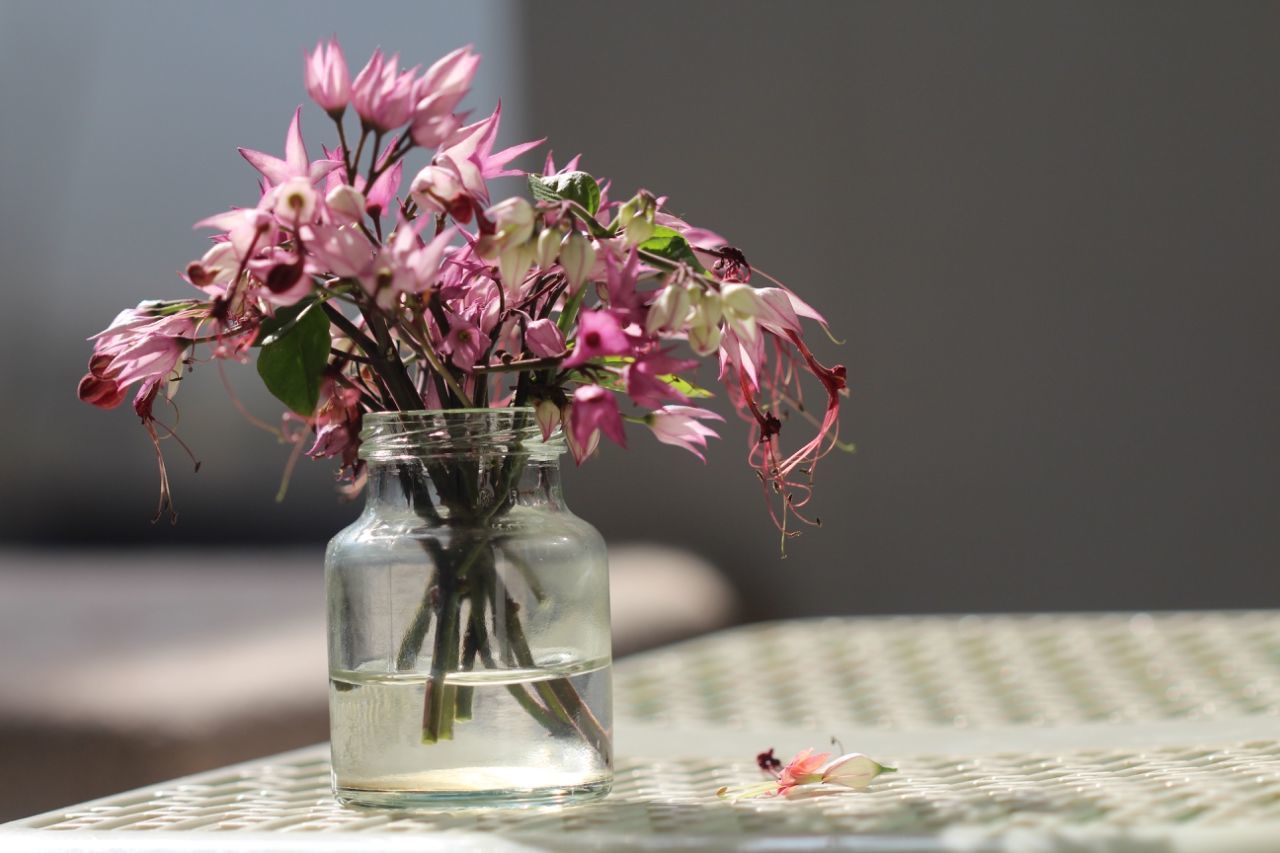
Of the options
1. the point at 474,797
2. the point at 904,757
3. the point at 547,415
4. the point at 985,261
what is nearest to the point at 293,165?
the point at 547,415

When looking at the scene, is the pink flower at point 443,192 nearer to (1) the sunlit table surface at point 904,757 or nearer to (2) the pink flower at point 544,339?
(2) the pink flower at point 544,339

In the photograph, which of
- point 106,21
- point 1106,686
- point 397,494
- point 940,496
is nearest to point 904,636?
point 1106,686

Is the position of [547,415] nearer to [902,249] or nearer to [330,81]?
[330,81]

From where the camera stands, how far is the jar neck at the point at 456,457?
0.55 m

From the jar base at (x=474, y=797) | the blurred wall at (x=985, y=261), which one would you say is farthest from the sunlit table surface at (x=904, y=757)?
the blurred wall at (x=985, y=261)

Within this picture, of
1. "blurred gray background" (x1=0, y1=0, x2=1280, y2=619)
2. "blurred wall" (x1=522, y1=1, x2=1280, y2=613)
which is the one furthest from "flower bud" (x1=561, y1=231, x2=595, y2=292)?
"blurred wall" (x1=522, y1=1, x2=1280, y2=613)

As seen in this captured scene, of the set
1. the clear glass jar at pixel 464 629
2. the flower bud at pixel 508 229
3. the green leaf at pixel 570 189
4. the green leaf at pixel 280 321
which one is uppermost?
the green leaf at pixel 570 189

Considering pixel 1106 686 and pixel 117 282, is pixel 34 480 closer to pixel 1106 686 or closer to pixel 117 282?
pixel 117 282

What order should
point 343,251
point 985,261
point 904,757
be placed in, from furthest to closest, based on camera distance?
point 985,261
point 904,757
point 343,251

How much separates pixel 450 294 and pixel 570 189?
0.07 meters

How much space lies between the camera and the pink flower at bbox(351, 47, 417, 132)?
1.71ft

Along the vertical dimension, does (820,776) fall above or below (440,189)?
below

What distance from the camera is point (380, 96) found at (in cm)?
52

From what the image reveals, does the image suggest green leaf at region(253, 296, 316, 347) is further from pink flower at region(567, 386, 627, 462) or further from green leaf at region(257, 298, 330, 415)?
pink flower at region(567, 386, 627, 462)
